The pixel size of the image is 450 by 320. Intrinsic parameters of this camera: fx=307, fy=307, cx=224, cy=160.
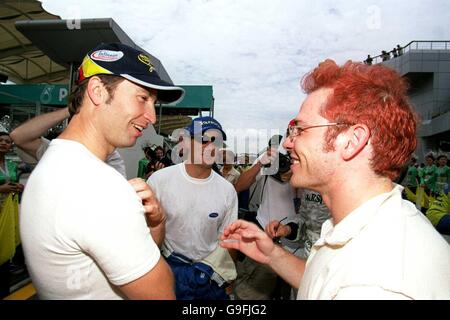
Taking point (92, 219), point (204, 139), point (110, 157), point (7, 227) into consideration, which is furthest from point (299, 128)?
point (7, 227)

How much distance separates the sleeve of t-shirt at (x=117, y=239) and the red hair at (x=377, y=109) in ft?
2.99

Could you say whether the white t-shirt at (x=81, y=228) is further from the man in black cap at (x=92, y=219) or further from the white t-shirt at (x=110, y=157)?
the white t-shirt at (x=110, y=157)

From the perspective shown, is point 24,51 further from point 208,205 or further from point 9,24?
point 208,205

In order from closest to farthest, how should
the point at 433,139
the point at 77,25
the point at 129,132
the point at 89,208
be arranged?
the point at 89,208, the point at 129,132, the point at 77,25, the point at 433,139

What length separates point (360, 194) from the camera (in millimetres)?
1306

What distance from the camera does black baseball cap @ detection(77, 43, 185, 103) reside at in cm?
138

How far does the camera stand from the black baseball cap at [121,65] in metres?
1.38

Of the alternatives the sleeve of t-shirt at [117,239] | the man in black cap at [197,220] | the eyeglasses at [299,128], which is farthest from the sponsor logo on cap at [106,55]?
the man in black cap at [197,220]

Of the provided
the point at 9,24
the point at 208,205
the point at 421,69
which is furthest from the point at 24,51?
the point at 421,69

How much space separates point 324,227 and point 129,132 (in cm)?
108

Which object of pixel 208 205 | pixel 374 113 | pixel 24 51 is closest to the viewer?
pixel 374 113

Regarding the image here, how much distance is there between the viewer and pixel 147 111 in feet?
5.04

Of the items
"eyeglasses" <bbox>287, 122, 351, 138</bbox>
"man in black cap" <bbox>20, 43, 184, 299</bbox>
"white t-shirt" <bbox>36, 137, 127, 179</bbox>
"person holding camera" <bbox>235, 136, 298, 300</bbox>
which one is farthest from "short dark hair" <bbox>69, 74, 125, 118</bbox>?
"person holding camera" <bbox>235, 136, 298, 300</bbox>

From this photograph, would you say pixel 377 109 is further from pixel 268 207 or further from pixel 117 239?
pixel 268 207
